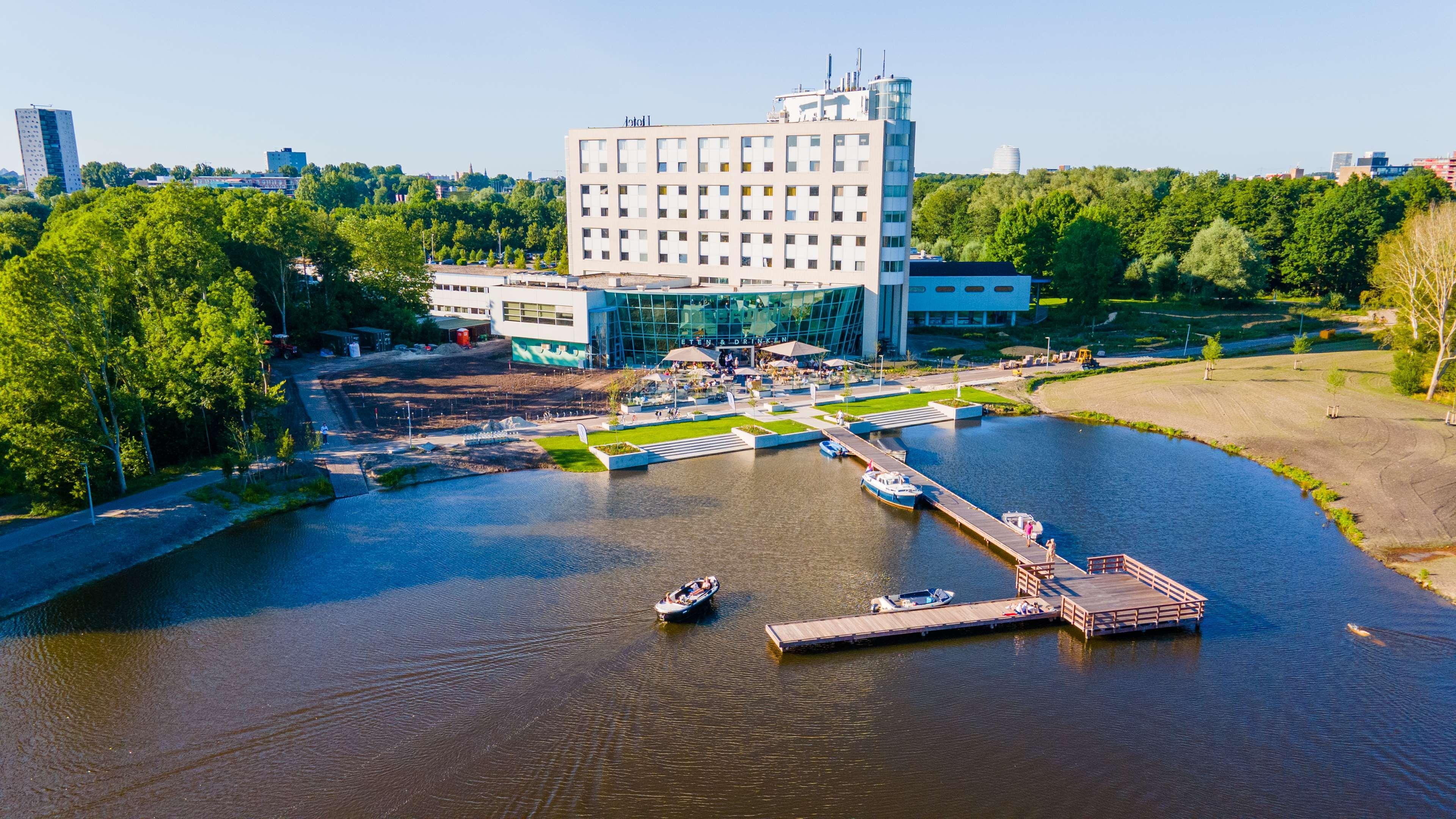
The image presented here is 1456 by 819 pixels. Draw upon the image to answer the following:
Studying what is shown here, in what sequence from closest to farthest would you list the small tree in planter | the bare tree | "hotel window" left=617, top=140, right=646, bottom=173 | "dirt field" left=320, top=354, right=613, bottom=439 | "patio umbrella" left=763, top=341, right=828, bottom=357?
the small tree in planter, "dirt field" left=320, top=354, right=613, bottom=439, the bare tree, "patio umbrella" left=763, top=341, right=828, bottom=357, "hotel window" left=617, top=140, right=646, bottom=173

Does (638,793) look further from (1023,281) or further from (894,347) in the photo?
(1023,281)

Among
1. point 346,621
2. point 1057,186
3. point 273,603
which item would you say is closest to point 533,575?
point 346,621

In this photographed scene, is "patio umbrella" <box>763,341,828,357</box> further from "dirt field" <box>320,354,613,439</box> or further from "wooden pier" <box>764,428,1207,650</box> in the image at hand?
"wooden pier" <box>764,428,1207,650</box>

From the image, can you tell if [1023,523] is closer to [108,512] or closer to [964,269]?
[108,512]

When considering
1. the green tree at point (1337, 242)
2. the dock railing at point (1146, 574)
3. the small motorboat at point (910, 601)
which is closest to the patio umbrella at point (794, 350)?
the dock railing at point (1146, 574)

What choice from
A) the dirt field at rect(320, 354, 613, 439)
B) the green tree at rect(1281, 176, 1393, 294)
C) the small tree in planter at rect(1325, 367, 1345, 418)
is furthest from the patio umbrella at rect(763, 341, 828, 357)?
the green tree at rect(1281, 176, 1393, 294)

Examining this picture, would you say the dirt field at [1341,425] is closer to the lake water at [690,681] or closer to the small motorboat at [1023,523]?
the lake water at [690,681]
